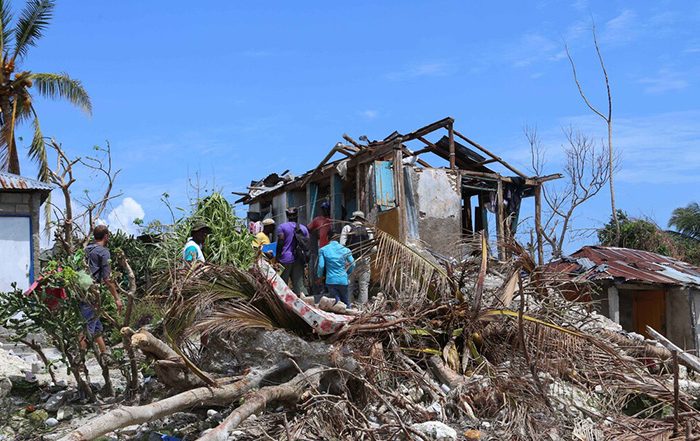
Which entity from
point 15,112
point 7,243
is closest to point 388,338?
point 7,243

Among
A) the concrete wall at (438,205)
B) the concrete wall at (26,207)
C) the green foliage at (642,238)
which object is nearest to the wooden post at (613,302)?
the concrete wall at (438,205)

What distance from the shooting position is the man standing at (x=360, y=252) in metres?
8.20

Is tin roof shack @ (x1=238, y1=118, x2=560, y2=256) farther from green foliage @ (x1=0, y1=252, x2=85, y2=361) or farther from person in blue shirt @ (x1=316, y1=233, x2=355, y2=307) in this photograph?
green foliage @ (x1=0, y1=252, x2=85, y2=361)

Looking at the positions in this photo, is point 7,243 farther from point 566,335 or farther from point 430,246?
point 566,335

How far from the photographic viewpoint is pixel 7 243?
14.5 meters

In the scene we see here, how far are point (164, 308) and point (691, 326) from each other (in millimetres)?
12402

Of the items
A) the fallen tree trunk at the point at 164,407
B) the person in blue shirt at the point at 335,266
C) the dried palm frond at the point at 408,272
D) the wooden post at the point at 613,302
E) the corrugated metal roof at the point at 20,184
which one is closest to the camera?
the fallen tree trunk at the point at 164,407

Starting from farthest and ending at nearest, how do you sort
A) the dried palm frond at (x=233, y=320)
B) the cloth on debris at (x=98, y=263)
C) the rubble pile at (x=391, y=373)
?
the cloth on debris at (x=98, y=263) → the dried palm frond at (x=233, y=320) → the rubble pile at (x=391, y=373)

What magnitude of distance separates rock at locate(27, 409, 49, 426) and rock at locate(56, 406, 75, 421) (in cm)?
12

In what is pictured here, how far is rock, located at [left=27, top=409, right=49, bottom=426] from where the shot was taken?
285 inches

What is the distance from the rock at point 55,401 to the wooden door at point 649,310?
1265cm

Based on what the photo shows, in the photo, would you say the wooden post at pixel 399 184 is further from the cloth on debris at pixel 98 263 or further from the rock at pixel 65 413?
the rock at pixel 65 413

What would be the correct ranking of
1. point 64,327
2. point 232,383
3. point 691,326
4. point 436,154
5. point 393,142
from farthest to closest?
point 691,326 → point 436,154 → point 393,142 → point 64,327 → point 232,383

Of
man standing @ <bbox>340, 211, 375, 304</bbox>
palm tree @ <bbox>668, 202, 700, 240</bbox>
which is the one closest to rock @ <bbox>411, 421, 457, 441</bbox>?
man standing @ <bbox>340, 211, 375, 304</bbox>
